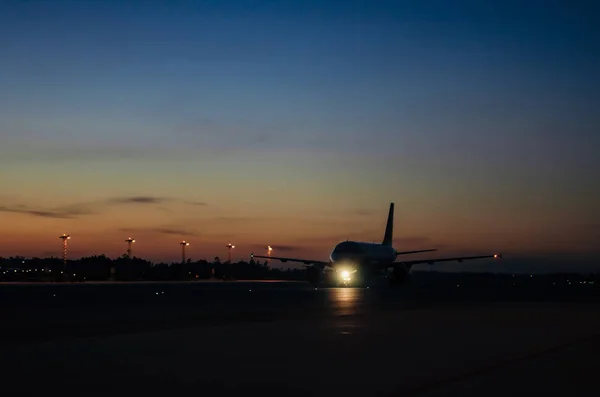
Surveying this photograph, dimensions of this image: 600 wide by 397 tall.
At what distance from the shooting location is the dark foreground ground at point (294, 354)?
43.8 ft

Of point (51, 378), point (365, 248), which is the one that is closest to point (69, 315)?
point (51, 378)

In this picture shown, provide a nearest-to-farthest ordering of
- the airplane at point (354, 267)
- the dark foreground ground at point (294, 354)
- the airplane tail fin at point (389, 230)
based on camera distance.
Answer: the dark foreground ground at point (294, 354), the airplane at point (354, 267), the airplane tail fin at point (389, 230)

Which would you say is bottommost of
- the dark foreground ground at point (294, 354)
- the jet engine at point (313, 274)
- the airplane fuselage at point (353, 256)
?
the dark foreground ground at point (294, 354)

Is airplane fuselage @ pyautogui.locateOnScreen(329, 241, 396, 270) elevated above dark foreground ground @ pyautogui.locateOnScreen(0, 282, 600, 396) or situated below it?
above

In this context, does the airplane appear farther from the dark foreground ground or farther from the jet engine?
the dark foreground ground

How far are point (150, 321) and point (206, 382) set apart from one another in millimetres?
13565

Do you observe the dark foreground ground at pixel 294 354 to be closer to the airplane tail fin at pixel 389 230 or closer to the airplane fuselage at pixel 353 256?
the airplane fuselage at pixel 353 256

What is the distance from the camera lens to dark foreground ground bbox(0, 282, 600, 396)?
13.3 m

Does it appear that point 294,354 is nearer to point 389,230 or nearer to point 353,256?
point 353,256

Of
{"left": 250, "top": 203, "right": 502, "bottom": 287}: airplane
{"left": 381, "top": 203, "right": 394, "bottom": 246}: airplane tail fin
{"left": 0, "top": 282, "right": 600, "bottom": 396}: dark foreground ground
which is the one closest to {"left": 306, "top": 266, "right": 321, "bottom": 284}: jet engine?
{"left": 250, "top": 203, "right": 502, "bottom": 287}: airplane

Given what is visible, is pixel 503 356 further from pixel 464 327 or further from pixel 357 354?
pixel 464 327

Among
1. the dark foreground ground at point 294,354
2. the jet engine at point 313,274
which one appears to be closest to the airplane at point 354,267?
the jet engine at point 313,274

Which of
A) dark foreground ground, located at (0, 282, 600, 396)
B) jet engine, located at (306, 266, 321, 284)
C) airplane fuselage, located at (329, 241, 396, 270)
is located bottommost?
dark foreground ground, located at (0, 282, 600, 396)

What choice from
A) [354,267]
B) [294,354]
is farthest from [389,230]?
[294,354]
